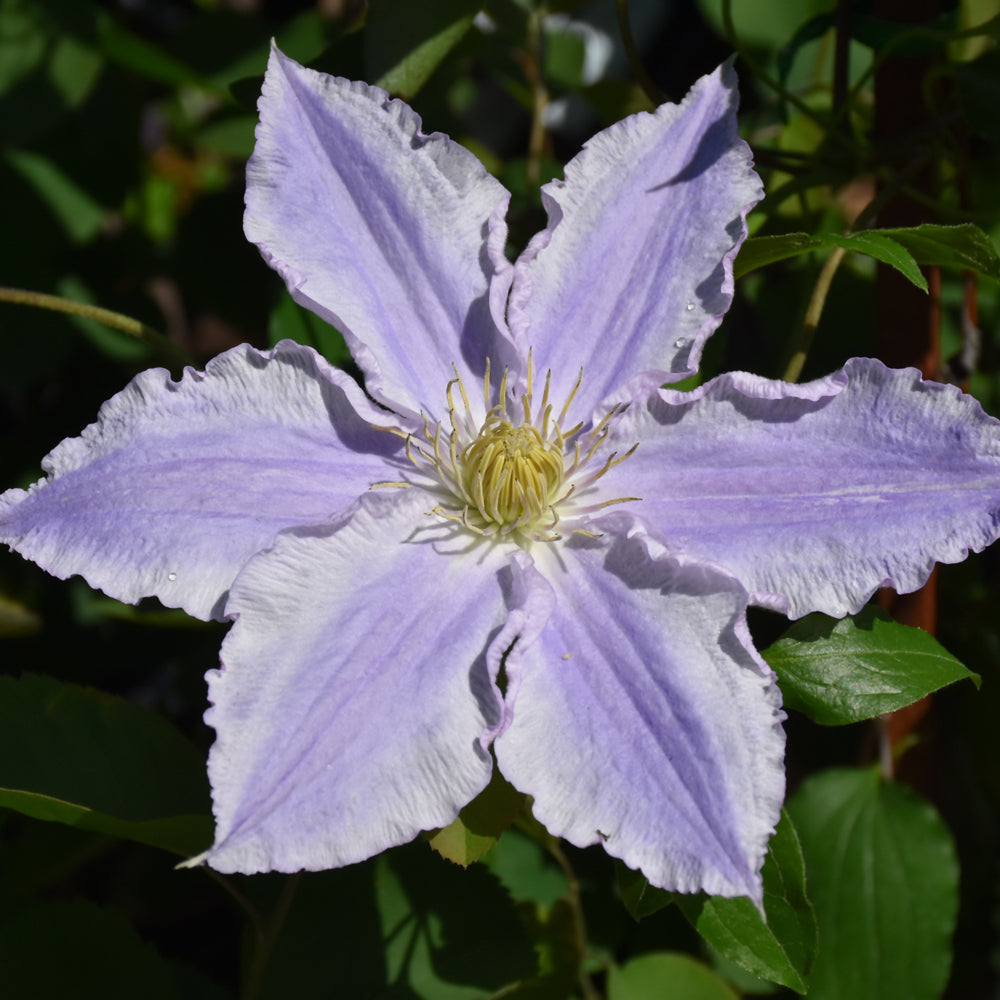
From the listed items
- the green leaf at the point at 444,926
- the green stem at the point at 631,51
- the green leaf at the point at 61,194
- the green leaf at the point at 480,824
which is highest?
the green stem at the point at 631,51

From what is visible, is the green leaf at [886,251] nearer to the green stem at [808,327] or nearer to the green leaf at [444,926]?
the green stem at [808,327]

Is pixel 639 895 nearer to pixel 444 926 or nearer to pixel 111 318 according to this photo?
pixel 444 926

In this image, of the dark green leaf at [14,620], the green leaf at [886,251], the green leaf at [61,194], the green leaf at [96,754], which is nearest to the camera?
the green leaf at [886,251]

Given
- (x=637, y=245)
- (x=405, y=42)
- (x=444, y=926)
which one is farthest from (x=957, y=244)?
(x=444, y=926)

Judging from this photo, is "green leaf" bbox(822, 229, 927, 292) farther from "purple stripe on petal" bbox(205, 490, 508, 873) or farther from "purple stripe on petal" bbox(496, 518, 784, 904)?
"purple stripe on petal" bbox(205, 490, 508, 873)

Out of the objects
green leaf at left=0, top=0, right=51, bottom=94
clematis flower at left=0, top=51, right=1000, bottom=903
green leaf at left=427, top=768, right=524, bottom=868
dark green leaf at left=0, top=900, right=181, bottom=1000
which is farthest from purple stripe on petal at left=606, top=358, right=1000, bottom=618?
green leaf at left=0, top=0, right=51, bottom=94

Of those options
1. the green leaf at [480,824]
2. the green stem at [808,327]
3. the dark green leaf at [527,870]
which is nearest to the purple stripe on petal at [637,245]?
the green stem at [808,327]
